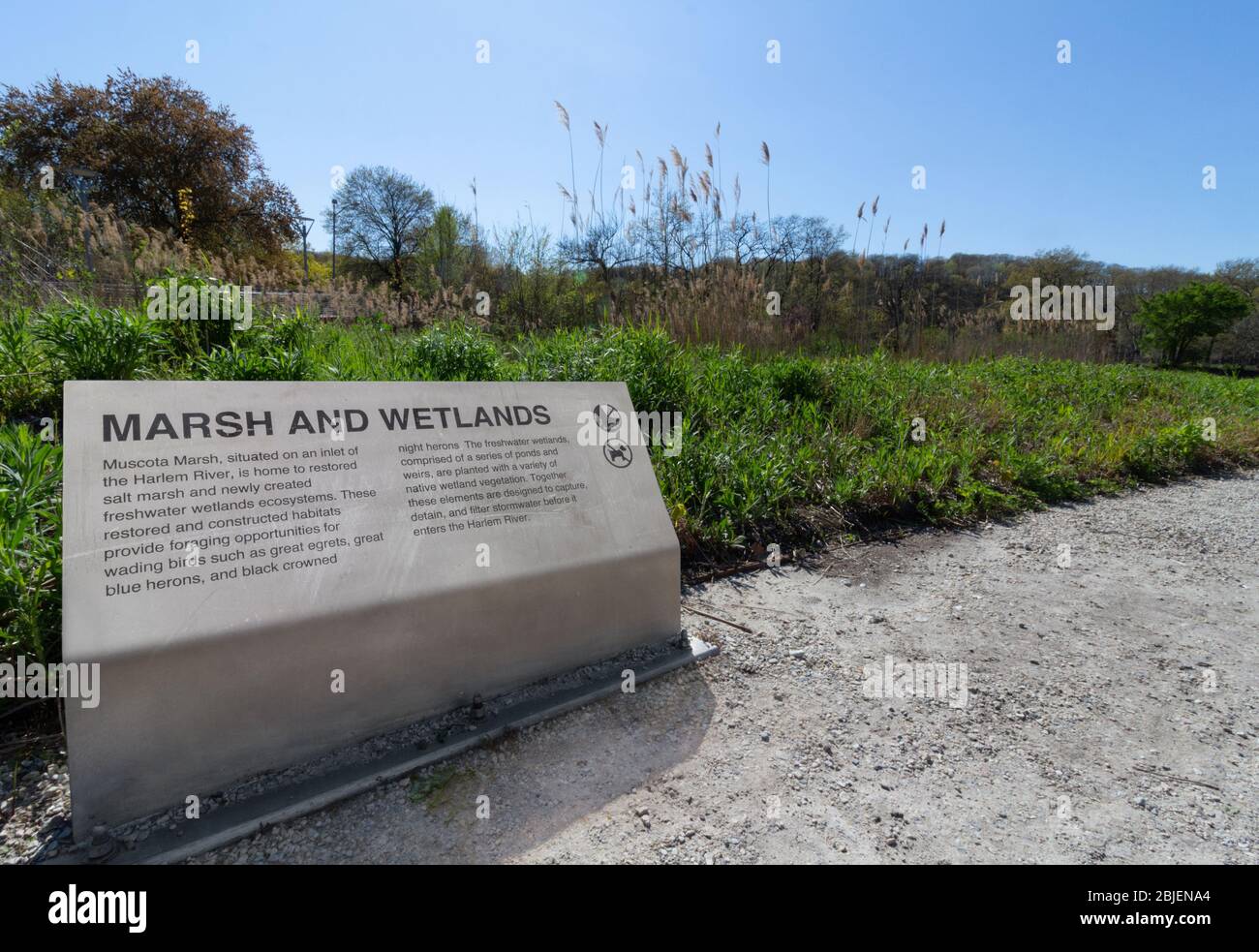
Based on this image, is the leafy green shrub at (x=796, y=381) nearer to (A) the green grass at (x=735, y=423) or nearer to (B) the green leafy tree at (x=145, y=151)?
(A) the green grass at (x=735, y=423)

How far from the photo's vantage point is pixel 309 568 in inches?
82.6

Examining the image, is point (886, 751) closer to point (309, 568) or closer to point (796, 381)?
point (309, 568)

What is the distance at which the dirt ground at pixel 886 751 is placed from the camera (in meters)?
1.92

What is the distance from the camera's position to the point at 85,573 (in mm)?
1795

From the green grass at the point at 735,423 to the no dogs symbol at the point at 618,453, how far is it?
1.04 meters

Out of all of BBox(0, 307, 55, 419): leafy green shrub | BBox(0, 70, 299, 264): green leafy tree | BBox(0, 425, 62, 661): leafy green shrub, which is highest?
BBox(0, 70, 299, 264): green leafy tree

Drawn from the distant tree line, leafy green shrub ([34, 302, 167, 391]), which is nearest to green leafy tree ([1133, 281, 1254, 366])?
the distant tree line

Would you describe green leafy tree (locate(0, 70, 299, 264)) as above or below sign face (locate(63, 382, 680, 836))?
above

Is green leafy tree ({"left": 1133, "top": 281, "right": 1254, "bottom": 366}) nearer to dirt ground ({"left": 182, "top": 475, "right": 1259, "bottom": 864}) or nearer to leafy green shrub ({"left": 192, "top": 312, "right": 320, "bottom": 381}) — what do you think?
dirt ground ({"left": 182, "top": 475, "right": 1259, "bottom": 864})

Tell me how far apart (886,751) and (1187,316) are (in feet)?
98.0

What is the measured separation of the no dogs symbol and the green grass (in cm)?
104

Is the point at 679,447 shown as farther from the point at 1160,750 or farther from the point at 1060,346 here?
the point at 1060,346

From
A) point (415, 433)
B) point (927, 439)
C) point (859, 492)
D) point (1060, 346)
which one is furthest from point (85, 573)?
point (1060, 346)

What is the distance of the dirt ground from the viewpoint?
1.92 meters
